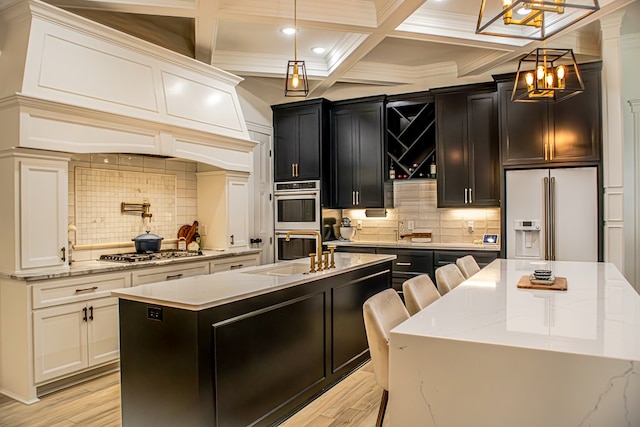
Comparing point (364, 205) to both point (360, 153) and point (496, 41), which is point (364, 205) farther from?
point (496, 41)

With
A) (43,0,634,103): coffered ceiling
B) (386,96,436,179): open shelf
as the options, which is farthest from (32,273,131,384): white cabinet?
(386,96,436,179): open shelf

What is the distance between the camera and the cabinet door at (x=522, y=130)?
15.6 ft

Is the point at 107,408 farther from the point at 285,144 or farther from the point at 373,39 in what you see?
the point at 285,144

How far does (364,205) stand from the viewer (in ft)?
19.7

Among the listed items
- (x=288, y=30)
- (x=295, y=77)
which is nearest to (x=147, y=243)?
(x=295, y=77)

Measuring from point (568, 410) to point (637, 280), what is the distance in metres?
4.27

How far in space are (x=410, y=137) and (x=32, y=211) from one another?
4.48 meters

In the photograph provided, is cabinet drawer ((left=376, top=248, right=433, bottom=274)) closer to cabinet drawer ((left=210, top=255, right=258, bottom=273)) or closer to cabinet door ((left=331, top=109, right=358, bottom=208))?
cabinet door ((left=331, top=109, right=358, bottom=208))

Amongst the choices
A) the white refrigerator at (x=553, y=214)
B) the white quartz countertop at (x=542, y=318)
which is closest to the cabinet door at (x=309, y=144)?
the white refrigerator at (x=553, y=214)

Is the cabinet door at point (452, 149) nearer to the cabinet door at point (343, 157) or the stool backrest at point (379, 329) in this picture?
the cabinet door at point (343, 157)

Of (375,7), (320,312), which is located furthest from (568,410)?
(375,7)

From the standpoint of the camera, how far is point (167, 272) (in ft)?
13.5

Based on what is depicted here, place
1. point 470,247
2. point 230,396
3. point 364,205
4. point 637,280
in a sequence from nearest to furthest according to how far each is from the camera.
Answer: point 230,396 → point 637,280 → point 470,247 → point 364,205

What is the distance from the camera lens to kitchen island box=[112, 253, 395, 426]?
2.22 m
